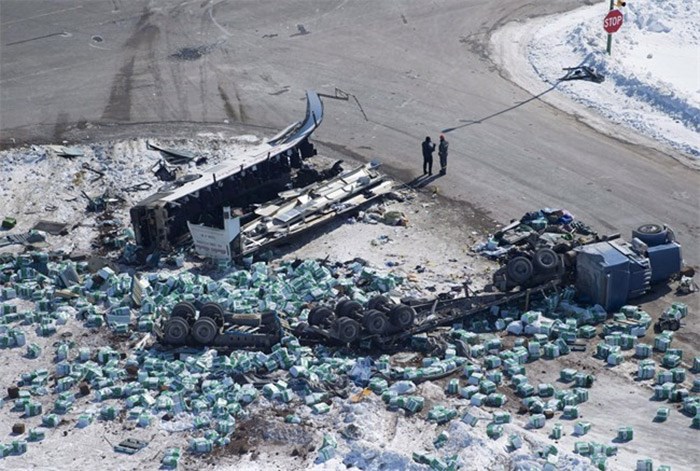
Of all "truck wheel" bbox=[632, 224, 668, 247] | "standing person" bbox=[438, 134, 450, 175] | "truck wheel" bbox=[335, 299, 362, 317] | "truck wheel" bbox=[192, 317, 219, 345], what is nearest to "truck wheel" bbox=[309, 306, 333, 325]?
"truck wheel" bbox=[335, 299, 362, 317]

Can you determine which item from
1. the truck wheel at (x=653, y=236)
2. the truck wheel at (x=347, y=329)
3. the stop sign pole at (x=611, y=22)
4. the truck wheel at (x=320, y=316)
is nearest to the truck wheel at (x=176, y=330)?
the truck wheel at (x=320, y=316)

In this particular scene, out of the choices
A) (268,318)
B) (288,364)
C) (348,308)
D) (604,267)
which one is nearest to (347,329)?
(348,308)

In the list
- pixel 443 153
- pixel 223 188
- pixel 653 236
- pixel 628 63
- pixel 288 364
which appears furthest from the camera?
pixel 628 63

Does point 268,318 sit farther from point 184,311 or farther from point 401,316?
point 401,316

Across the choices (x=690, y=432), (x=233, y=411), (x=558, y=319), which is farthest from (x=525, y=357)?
(x=233, y=411)

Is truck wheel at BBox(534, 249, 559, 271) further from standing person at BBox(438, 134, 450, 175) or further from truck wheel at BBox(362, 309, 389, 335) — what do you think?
standing person at BBox(438, 134, 450, 175)

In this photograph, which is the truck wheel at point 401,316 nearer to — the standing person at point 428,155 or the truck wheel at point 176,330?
the truck wheel at point 176,330

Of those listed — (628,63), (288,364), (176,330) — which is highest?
(628,63)

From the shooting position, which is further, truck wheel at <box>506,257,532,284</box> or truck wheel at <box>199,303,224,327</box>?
truck wheel at <box>506,257,532,284</box>
